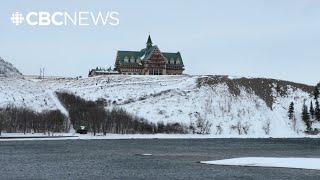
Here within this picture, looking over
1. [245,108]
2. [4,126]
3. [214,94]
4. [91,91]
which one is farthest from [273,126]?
[4,126]

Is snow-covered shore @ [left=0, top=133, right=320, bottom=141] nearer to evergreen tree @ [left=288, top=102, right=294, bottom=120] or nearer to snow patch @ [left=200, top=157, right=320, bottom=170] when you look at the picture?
evergreen tree @ [left=288, top=102, right=294, bottom=120]

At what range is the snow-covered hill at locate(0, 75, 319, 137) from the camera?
14275cm

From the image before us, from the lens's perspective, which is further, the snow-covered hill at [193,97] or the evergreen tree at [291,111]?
the evergreen tree at [291,111]

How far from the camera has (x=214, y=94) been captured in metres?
161

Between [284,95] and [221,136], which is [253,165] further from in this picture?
[284,95]

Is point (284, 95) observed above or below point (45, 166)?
above

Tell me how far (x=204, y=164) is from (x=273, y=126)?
95128mm

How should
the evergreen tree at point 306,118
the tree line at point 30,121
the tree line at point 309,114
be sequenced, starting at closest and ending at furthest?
the tree line at point 30,121 < the evergreen tree at point 306,118 < the tree line at point 309,114

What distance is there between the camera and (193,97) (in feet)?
Answer: 516

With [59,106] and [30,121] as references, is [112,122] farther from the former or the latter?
[59,106]

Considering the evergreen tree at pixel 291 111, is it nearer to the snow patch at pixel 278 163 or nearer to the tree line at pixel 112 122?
the tree line at pixel 112 122

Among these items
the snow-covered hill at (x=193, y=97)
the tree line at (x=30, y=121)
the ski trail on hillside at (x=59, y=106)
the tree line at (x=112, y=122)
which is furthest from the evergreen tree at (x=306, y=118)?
the tree line at (x=30, y=121)

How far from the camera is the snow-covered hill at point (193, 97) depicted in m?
143

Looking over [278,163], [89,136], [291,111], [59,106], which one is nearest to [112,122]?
[89,136]
